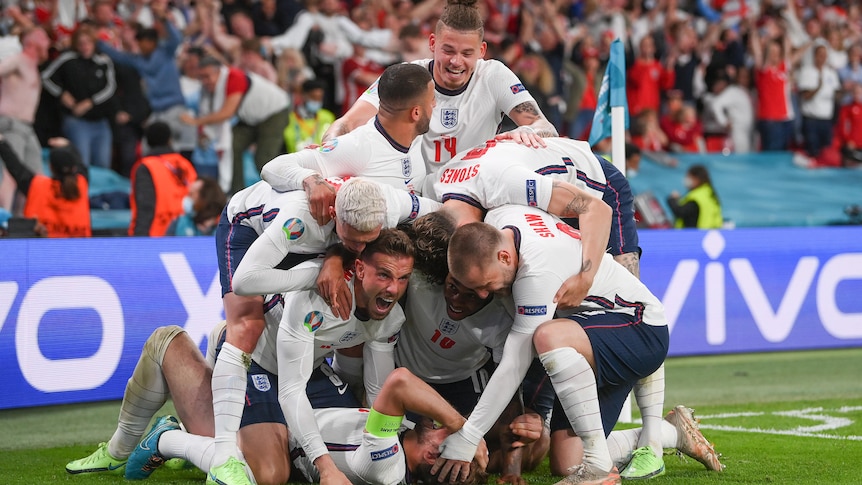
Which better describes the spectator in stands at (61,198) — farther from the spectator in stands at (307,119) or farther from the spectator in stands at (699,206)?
the spectator in stands at (699,206)

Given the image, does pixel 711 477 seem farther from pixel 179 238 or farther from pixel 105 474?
pixel 179 238

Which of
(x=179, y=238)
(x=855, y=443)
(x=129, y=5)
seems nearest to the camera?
(x=855, y=443)

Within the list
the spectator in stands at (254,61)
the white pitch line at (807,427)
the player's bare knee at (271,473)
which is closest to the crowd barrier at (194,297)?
the white pitch line at (807,427)

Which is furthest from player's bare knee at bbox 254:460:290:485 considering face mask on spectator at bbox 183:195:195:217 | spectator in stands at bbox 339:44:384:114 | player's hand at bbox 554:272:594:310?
spectator in stands at bbox 339:44:384:114

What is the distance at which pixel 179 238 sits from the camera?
28.0ft

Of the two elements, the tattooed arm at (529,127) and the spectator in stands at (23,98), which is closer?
the tattooed arm at (529,127)

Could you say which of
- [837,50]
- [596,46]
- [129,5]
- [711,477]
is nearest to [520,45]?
[596,46]

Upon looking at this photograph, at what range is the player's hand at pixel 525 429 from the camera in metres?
5.43

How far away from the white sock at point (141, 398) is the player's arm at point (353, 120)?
156 cm

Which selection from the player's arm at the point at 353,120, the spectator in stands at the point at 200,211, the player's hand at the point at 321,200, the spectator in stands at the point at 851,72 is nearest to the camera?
the player's hand at the point at 321,200

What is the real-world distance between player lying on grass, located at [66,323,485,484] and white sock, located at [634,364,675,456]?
97cm

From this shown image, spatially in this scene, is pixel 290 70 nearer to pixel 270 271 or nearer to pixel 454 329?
pixel 454 329

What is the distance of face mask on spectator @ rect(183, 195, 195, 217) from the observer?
10.6 meters

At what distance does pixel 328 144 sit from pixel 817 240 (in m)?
→ 6.39
